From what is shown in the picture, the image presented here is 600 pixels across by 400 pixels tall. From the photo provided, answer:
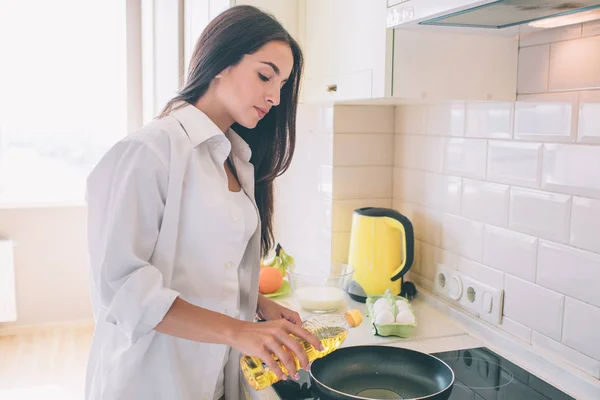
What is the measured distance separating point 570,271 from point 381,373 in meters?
0.45

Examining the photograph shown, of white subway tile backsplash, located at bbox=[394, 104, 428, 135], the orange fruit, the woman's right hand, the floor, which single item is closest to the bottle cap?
the woman's right hand

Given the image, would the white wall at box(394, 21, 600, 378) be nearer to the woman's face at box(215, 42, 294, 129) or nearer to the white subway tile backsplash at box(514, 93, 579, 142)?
the white subway tile backsplash at box(514, 93, 579, 142)

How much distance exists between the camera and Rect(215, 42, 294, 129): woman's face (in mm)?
1123

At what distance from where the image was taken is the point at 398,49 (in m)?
1.31

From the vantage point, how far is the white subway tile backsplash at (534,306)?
129 centimetres

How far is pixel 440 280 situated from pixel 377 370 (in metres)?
0.53

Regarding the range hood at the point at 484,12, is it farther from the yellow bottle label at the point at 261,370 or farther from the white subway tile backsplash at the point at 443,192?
the yellow bottle label at the point at 261,370

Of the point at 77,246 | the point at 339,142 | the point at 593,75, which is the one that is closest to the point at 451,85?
the point at 593,75

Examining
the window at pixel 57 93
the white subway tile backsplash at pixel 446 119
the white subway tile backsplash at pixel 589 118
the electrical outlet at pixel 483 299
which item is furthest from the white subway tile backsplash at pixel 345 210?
the window at pixel 57 93

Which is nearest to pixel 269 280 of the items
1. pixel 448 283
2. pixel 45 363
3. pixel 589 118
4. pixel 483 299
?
pixel 448 283

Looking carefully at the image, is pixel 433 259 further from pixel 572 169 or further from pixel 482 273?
pixel 572 169

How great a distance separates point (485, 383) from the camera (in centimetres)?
124

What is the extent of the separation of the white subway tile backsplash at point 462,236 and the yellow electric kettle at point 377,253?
0.11 m

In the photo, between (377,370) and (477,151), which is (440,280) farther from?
(377,370)
